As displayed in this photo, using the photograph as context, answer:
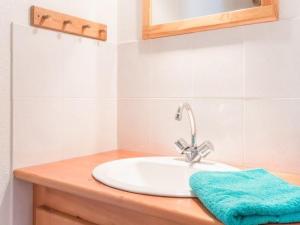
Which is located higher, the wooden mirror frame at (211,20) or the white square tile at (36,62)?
the wooden mirror frame at (211,20)

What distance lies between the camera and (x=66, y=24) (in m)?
1.15

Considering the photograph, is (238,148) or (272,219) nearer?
(272,219)

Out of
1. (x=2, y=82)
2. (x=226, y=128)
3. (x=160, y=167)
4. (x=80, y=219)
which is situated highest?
(x=2, y=82)

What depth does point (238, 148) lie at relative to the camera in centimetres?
106

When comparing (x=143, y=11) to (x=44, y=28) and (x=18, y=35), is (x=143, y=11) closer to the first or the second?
(x=44, y=28)

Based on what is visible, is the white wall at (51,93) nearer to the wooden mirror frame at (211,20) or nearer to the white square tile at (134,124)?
the white square tile at (134,124)

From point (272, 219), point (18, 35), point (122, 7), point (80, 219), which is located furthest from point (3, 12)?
point (272, 219)

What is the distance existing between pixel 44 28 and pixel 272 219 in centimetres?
95

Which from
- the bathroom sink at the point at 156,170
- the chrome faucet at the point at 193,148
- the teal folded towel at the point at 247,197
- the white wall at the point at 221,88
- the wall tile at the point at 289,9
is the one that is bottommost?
the bathroom sink at the point at 156,170

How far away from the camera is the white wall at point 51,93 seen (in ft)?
3.29

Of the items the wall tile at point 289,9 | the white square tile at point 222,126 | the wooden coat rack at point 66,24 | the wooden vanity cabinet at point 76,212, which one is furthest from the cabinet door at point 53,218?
the wall tile at point 289,9

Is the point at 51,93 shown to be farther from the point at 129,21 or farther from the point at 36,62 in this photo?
the point at 129,21

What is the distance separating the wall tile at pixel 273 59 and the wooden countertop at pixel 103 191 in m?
0.28

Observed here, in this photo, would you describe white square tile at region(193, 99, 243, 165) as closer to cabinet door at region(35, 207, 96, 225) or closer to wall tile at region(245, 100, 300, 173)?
wall tile at region(245, 100, 300, 173)
